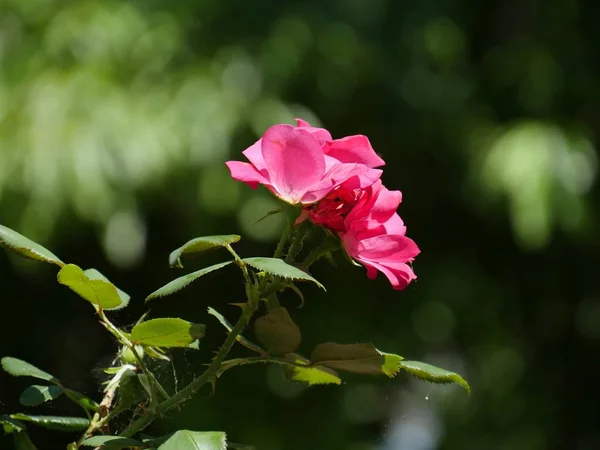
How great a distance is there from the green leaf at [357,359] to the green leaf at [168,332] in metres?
0.05

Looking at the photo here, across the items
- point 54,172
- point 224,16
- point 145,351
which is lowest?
point 54,172

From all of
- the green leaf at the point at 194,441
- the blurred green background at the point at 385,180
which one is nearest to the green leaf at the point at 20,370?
the green leaf at the point at 194,441

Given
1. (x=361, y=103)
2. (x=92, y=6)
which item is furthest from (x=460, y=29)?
(x=92, y=6)

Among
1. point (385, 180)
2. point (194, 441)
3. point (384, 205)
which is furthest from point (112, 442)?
point (385, 180)

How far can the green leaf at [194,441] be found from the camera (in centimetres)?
33

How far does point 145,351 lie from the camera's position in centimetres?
42

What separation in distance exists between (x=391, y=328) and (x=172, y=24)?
855 mm

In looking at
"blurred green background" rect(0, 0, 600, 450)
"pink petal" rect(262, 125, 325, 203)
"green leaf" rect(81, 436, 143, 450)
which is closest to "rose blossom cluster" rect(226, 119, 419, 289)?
"pink petal" rect(262, 125, 325, 203)

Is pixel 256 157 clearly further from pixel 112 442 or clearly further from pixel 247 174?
pixel 112 442

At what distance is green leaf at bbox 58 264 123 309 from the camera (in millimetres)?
373

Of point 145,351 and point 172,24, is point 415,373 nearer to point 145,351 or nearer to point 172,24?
point 145,351

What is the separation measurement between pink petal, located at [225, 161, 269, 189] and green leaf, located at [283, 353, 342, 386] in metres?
0.07

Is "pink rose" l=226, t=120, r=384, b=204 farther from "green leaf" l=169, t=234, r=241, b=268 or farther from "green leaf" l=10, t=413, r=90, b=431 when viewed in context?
"green leaf" l=10, t=413, r=90, b=431

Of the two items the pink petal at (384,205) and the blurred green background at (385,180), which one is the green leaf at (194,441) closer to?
the pink petal at (384,205)
